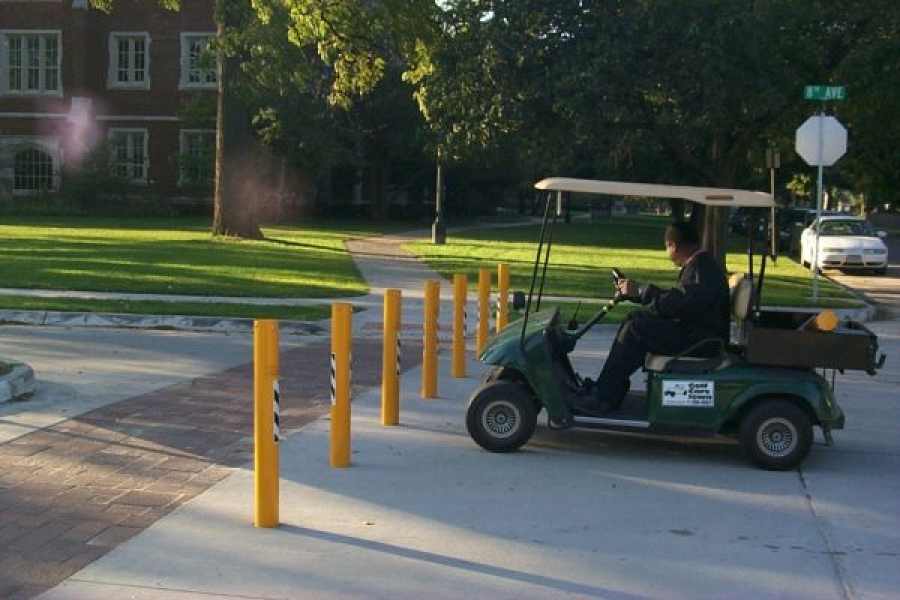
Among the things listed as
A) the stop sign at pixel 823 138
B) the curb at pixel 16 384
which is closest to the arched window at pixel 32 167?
the stop sign at pixel 823 138

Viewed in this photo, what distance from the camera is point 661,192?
767cm

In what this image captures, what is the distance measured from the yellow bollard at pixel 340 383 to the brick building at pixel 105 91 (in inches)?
1735

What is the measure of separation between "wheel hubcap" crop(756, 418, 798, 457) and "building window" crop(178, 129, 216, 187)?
A: 44188 mm

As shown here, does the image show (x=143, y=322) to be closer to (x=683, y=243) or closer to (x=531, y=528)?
(x=683, y=243)

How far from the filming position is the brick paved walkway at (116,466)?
549 centimetres

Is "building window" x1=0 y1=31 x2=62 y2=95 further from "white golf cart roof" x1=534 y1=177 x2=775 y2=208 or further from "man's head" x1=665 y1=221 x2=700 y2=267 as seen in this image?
"man's head" x1=665 y1=221 x2=700 y2=267

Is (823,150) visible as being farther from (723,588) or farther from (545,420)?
(723,588)

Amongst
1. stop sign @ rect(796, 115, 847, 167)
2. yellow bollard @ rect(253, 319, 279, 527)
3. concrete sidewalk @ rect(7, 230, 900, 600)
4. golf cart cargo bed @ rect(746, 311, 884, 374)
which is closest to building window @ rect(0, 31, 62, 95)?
stop sign @ rect(796, 115, 847, 167)

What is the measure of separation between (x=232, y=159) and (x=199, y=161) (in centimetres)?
1970

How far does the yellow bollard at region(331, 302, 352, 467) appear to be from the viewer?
23.0 feet

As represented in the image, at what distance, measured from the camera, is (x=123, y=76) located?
5200 cm

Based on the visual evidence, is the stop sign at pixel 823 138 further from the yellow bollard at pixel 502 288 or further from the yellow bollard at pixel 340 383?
the yellow bollard at pixel 340 383

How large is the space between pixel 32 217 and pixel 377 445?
39.5m

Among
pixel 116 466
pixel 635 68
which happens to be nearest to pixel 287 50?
pixel 635 68
